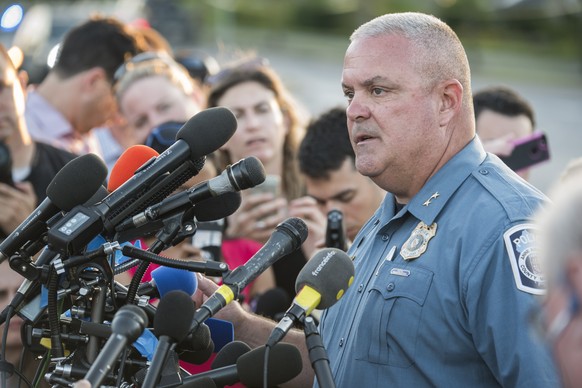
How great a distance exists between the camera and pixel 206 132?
125 inches

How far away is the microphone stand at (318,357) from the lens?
9.29 ft

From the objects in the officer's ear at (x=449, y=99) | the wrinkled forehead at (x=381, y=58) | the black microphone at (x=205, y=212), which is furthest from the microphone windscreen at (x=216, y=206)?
the officer's ear at (x=449, y=99)

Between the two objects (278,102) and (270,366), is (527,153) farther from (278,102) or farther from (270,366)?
(270,366)

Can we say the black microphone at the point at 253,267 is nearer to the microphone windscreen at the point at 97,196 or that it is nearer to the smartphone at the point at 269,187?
the microphone windscreen at the point at 97,196

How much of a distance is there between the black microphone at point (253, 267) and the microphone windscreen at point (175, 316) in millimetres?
48

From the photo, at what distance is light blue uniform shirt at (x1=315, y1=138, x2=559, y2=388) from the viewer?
10.4 ft

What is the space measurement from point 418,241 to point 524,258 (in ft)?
1.41

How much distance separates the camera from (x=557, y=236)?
1962mm

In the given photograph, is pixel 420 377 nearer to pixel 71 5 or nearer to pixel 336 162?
pixel 336 162

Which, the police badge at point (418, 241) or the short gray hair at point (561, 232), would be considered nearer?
the short gray hair at point (561, 232)

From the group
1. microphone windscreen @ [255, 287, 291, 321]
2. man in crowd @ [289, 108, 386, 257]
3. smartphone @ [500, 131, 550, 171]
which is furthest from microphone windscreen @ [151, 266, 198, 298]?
smartphone @ [500, 131, 550, 171]

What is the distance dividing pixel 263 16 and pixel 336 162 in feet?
100

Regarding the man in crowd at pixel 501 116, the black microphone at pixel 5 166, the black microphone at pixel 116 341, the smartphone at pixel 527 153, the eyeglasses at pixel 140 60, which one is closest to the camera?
the black microphone at pixel 116 341

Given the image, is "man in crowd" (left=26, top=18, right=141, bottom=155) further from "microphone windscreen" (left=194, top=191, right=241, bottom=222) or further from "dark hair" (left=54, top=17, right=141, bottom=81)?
"microphone windscreen" (left=194, top=191, right=241, bottom=222)
